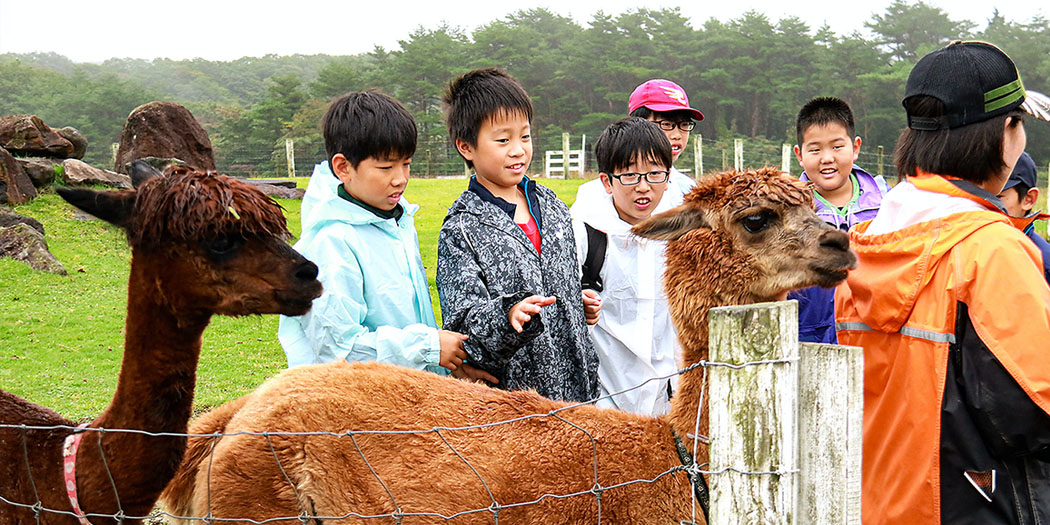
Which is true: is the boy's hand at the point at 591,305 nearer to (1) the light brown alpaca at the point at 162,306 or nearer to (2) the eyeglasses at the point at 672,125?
(1) the light brown alpaca at the point at 162,306

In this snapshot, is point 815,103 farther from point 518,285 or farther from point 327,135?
point 327,135

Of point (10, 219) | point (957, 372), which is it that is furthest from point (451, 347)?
point (10, 219)

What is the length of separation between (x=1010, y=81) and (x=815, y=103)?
2261 mm

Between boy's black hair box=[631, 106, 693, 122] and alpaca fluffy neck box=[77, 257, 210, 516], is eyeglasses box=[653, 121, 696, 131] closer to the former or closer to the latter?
boy's black hair box=[631, 106, 693, 122]

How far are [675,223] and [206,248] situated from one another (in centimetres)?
146

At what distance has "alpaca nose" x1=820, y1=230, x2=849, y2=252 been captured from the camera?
2283mm

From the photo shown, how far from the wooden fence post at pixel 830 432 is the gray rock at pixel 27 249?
1146 centimetres

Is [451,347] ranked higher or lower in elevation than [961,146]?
lower

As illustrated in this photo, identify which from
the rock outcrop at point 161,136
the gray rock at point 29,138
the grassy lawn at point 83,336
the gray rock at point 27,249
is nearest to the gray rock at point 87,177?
the gray rock at point 29,138

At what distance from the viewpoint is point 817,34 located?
46.9m

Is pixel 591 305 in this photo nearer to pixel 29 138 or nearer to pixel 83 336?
pixel 83 336

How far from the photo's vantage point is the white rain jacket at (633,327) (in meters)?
3.32

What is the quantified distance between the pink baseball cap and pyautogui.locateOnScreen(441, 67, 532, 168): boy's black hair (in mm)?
1437

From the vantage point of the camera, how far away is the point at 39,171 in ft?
47.0
